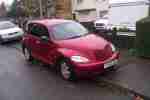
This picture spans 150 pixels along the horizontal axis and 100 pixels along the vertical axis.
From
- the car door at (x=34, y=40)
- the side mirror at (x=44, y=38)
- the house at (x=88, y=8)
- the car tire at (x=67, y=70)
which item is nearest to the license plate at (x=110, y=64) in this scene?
the car tire at (x=67, y=70)

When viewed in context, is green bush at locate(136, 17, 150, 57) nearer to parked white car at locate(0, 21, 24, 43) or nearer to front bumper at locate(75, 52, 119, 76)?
front bumper at locate(75, 52, 119, 76)

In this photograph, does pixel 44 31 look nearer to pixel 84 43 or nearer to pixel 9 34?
pixel 84 43

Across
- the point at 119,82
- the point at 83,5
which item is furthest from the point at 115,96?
the point at 83,5

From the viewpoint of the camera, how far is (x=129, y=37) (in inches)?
375

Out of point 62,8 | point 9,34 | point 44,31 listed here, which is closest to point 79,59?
point 44,31

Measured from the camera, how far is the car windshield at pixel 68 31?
7512 millimetres

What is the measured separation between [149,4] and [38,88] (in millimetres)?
6928

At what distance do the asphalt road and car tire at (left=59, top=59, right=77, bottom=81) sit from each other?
0.14m

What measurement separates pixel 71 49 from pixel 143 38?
8.80 ft

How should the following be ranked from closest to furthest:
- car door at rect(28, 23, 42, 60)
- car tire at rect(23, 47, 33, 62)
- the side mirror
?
the side mirror < car door at rect(28, 23, 42, 60) < car tire at rect(23, 47, 33, 62)

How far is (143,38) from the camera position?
789cm

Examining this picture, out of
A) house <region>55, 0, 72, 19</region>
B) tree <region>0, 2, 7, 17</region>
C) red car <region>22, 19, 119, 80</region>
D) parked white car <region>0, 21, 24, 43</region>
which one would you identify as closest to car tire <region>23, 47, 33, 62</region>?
red car <region>22, 19, 119, 80</region>

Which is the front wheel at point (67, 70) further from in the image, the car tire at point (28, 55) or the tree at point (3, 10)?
the tree at point (3, 10)

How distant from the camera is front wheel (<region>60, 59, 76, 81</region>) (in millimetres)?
6598
